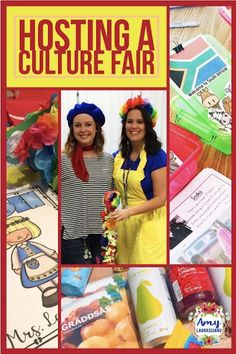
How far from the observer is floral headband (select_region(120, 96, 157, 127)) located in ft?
6.27

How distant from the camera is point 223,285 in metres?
1.94

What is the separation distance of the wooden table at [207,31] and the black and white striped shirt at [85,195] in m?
0.30

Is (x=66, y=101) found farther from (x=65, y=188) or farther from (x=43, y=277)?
(x=43, y=277)

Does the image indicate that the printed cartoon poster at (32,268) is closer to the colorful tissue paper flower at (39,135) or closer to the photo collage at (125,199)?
the photo collage at (125,199)

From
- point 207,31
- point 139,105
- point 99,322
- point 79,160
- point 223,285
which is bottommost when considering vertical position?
point 99,322

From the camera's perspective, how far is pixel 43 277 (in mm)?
1934

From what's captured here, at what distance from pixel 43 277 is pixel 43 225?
0.16 m

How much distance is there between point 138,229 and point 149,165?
0.20 metres

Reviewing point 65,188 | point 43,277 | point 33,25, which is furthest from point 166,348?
point 33,25

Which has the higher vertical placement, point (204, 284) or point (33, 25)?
point (33, 25)

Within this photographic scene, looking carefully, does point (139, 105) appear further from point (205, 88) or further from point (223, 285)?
point (223, 285)

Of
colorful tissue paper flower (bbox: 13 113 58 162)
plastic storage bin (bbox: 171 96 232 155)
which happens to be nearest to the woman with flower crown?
plastic storage bin (bbox: 171 96 232 155)

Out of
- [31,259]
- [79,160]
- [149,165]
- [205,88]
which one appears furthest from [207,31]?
[31,259]

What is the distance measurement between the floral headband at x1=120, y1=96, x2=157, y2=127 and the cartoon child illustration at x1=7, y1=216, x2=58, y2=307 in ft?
1.49
